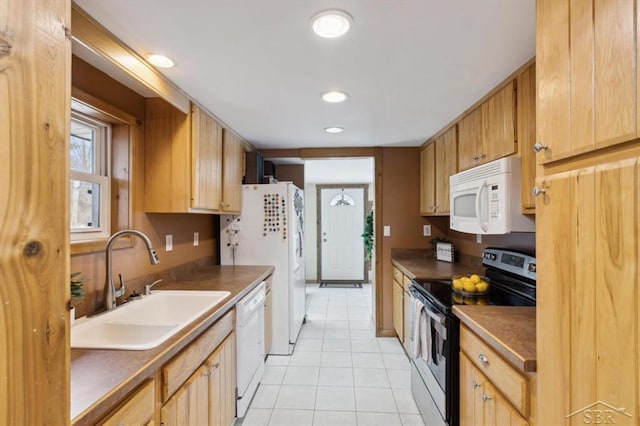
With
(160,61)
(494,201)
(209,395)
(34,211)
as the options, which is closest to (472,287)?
(494,201)

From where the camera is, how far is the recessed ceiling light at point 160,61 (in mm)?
1566

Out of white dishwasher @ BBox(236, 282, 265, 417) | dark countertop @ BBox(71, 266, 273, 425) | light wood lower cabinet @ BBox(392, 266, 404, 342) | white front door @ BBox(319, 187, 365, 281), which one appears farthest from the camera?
white front door @ BBox(319, 187, 365, 281)

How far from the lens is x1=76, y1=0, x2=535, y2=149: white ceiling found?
1211 mm

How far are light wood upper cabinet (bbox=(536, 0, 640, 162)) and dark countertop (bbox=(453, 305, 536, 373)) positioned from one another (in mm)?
671

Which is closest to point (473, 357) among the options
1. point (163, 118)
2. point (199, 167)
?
point (199, 167)

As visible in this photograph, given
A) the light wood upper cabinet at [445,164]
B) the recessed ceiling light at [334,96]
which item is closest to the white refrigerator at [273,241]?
the recessed ceiling light at [334,96]

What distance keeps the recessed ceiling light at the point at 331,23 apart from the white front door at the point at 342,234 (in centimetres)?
507

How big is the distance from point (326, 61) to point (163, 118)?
3.82ft

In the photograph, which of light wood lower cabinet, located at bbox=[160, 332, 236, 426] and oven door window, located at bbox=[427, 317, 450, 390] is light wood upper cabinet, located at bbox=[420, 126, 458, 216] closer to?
oven door window, located at bbox=[427, 317, 450, 390]

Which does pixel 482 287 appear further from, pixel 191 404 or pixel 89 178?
pixel 89 178

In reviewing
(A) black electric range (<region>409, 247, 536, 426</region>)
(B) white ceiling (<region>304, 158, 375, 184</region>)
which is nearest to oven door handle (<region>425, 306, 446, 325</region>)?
(A) black electric range (<region>409, 247, 536, 426</region>)

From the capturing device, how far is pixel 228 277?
8.31ft

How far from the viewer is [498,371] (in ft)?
4.10

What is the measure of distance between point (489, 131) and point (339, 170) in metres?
2.94
